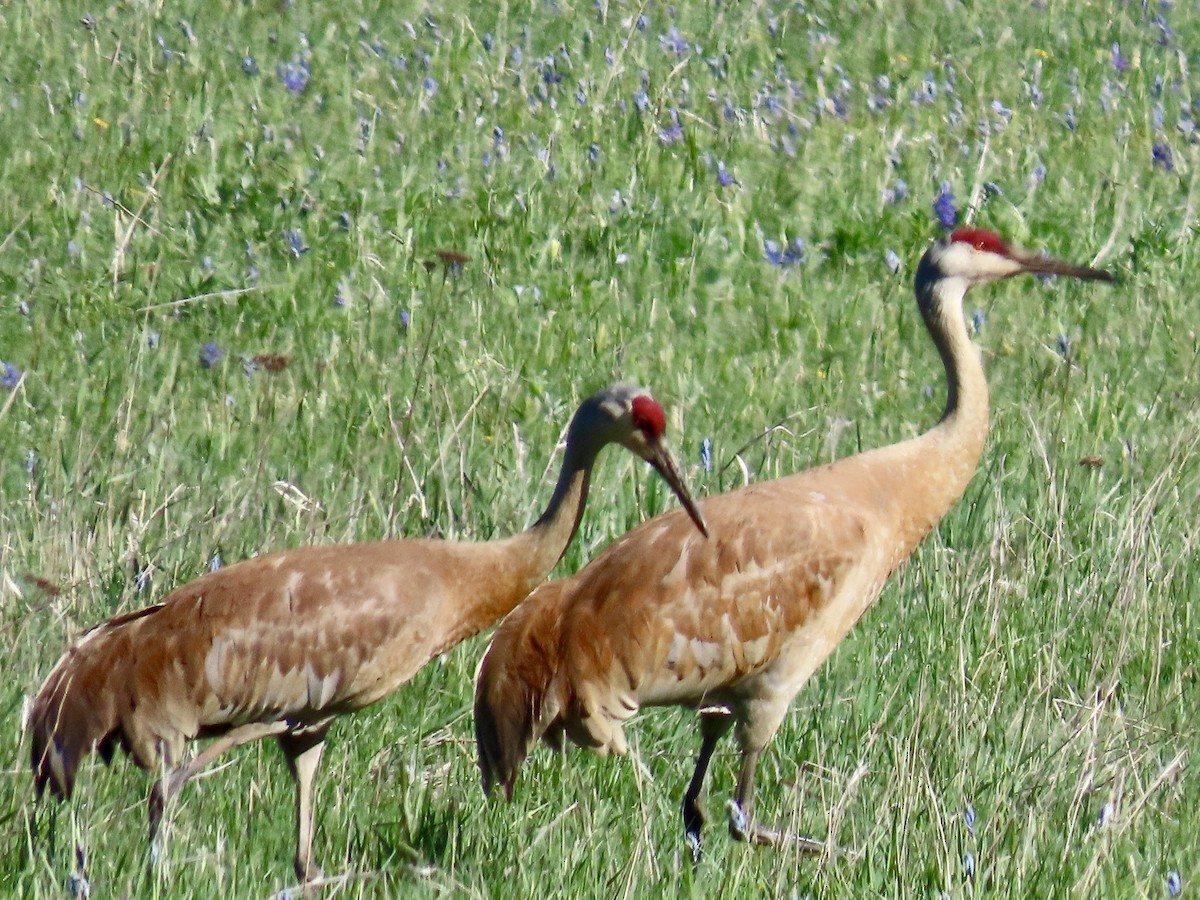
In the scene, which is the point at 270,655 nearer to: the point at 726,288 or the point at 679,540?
the point at 679,540

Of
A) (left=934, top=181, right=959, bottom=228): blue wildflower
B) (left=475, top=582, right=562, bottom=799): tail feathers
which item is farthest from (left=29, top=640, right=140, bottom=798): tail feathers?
(left=934, top=181, right=959, bottom=228): blue wildflower

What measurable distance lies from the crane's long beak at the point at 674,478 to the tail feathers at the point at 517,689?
424mm

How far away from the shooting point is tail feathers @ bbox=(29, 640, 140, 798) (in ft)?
14.7

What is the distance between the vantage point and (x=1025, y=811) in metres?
4.67

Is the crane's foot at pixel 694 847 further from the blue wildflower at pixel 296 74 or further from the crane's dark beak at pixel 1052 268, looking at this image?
the blue wildflower at pixel 296 74

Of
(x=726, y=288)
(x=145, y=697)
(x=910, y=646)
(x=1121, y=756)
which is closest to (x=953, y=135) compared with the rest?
(x=726, y=288)

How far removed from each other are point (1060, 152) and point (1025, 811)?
230 inches

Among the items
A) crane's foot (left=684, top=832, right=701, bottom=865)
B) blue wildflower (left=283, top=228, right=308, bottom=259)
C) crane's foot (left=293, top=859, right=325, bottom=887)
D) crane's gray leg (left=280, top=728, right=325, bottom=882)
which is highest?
blue wildflower (left=283, top=228, right=308, bottom=259)

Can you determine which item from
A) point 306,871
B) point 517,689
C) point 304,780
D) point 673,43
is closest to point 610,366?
point 517,689

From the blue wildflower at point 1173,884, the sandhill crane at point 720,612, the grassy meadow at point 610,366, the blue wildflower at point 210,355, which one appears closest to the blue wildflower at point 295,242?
the grassy meadow at point 610,366

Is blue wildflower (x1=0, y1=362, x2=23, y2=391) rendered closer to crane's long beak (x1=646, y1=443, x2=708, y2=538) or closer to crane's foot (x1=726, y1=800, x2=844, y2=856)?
crane's long beak (x1=646, y1=443, x2=708, y2=538)

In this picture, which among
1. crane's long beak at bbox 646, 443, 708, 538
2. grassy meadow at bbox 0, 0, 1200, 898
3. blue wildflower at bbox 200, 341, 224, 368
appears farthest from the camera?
blue wildflower at bbox 200, 341, 224, 368

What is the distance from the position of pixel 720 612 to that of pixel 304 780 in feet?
3.74

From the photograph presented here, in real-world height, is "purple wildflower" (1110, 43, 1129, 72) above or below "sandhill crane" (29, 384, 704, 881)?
above
